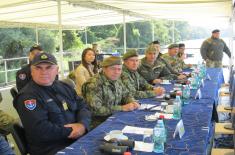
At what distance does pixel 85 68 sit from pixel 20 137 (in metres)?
2.74

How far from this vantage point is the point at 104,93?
328 centimetres

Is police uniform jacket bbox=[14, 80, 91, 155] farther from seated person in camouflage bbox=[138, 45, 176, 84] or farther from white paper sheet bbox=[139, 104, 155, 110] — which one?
seated person in camouflage bbox=[138, 45, 176, 84]

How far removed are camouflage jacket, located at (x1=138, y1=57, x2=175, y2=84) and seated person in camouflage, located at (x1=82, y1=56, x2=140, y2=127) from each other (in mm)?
1837

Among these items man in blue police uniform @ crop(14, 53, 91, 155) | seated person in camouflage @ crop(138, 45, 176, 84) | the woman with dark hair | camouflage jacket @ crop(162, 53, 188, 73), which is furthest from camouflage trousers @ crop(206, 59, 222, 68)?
man in blue police uniform @ crop(14, 53, 91, 155)

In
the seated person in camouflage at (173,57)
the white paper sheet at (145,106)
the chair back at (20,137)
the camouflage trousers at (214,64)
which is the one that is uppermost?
the seated person in camouflage at (173,57)

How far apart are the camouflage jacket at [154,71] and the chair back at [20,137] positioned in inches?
116

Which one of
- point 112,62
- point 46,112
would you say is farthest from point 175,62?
point 46,112

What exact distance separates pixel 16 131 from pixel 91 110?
0.93 m

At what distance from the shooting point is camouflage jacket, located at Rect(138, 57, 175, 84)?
17.1ft

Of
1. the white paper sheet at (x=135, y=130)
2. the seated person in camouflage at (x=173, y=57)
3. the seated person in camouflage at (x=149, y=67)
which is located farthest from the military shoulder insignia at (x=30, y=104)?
the seated person in camouflage at (x=173, y=57)

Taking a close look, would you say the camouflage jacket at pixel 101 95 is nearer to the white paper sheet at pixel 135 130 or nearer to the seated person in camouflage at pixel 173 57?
the white paper sheet at pixel 135 130

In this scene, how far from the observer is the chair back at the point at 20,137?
248 centimetres

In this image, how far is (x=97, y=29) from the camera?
27281 mm

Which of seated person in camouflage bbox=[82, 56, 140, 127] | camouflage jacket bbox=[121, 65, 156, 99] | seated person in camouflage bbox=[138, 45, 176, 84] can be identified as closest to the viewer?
seated person in camouflage bbox=[82, 56, 140, 127]
